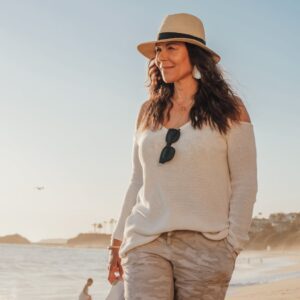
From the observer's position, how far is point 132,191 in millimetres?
3219

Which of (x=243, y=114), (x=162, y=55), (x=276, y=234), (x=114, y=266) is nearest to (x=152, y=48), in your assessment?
(x=162, y=55)

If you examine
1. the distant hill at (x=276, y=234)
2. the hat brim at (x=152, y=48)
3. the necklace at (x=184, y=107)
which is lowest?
the distant hill at (x=276, y=234)

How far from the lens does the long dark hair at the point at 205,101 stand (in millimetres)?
2943

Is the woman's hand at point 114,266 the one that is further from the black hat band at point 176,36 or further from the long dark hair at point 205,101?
the black hat band at point 176,36

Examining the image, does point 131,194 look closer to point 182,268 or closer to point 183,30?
point 182,268

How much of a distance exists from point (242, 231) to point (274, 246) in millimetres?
147191

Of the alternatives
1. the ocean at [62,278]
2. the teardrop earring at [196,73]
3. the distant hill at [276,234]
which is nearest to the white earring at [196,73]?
the teardrop earring at [196,73]

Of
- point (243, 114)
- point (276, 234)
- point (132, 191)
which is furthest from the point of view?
point (276, 234)

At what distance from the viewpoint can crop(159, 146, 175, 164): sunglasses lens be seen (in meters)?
2.86

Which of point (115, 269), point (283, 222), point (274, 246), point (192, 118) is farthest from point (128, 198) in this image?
point (283, 222)

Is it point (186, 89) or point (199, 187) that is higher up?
point (186, 89)

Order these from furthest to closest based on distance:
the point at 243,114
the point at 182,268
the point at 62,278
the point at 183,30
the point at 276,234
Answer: the point at 276,234, the point at 62,278, the point at 183,30, the point at 243,114, the point at 182,268

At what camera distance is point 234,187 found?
292 centimetres

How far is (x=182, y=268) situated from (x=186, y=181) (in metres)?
0.34
